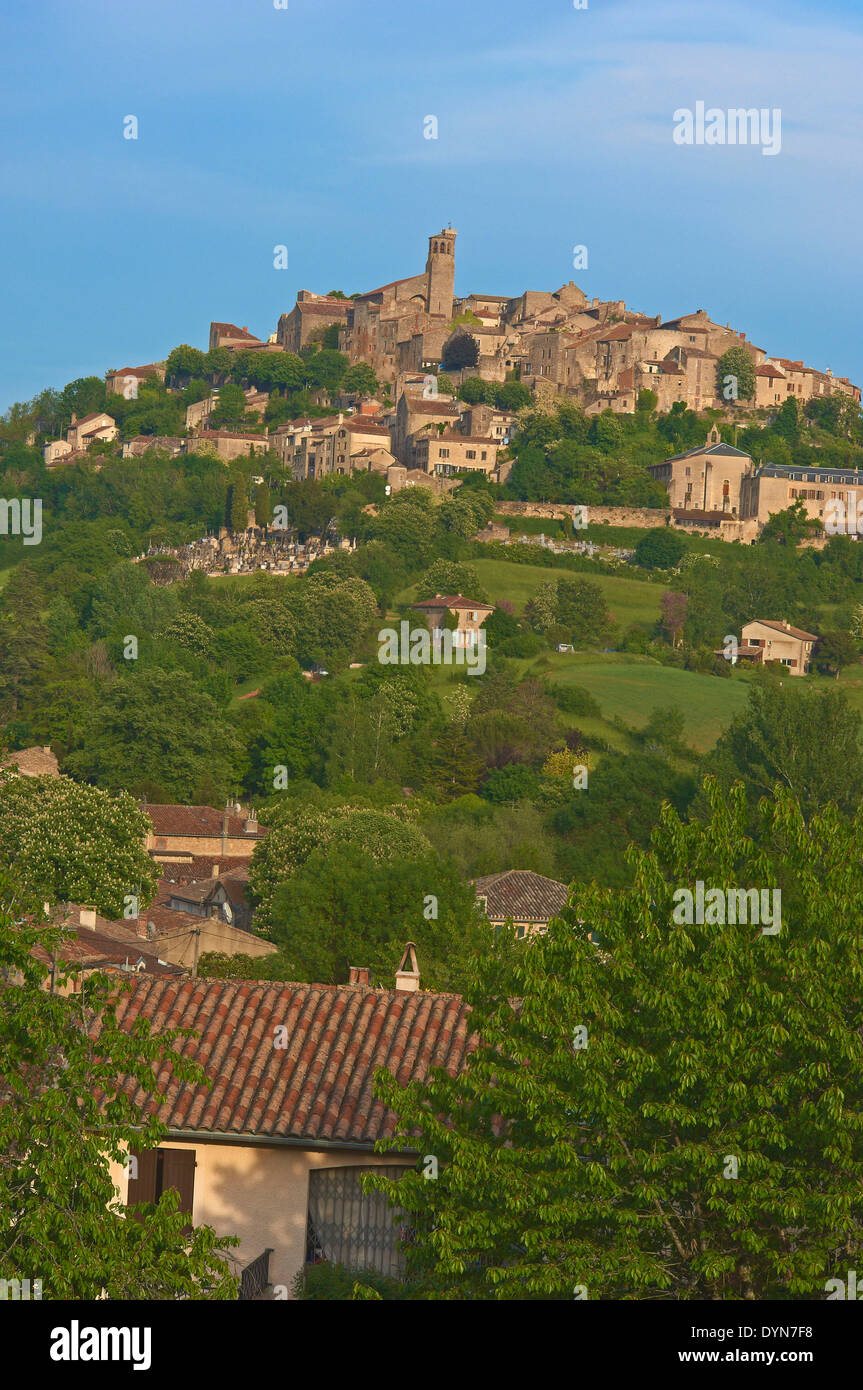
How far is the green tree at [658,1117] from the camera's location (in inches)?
471

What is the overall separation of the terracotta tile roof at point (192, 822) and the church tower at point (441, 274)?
253 feet

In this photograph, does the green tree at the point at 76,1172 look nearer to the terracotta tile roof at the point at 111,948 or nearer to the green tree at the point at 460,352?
the terracotta tile roof at the point at 111,948

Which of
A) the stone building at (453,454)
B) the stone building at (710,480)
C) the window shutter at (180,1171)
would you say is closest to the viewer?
the window shutter at (180,1171)

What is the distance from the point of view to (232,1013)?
1602 centimetres

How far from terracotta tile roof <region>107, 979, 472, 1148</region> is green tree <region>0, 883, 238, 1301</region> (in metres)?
2.59

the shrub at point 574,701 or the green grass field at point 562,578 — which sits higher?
the green grass field at point 562,578

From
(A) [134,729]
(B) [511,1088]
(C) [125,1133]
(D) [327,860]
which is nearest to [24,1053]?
(C) [125,1133]

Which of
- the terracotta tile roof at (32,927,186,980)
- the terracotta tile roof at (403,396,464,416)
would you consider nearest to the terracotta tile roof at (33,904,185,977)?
the terracotta tile roof at (32,927,186,980)

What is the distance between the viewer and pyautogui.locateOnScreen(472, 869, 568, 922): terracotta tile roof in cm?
5234

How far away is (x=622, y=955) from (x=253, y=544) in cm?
10131

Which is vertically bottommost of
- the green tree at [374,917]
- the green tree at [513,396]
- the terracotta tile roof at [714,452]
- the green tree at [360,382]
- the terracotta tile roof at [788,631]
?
the green tree at [374,917]

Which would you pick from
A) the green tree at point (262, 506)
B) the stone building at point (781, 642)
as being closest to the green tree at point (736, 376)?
the stone building at point (781, 642)

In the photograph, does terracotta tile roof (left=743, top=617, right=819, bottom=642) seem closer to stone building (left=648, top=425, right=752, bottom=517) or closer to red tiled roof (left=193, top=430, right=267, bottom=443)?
stone building (left=648, top=425, right=752, bottom=517)

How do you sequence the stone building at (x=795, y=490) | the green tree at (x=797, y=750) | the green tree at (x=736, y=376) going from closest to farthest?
the green tree at (x=797, y=750) → the stone building at (x=795, y=490) → the green tree at (x=736, y=376)
